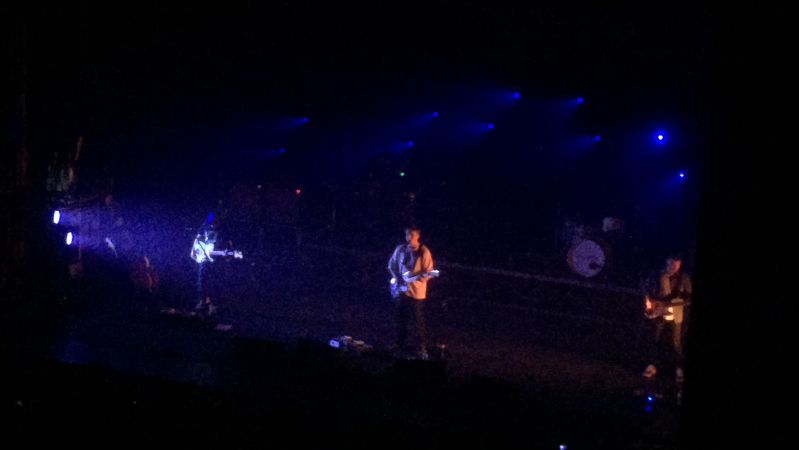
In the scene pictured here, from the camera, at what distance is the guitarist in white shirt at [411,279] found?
794cm

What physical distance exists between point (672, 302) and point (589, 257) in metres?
3.86

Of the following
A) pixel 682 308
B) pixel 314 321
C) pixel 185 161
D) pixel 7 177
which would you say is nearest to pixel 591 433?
pixel 682 308

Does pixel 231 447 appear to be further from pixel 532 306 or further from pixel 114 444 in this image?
pixel 532 306

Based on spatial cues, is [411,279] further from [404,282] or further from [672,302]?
[672,302]

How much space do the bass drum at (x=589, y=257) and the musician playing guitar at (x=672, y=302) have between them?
3381 mm

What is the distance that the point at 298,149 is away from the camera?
47.1 ft

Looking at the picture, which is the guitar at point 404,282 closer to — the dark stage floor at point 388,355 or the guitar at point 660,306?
the dark stage floor at point 388,355

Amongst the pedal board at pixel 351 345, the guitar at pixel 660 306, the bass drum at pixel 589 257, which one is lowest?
the pedal board at pixel 351 345

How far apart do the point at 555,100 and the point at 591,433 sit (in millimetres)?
8842

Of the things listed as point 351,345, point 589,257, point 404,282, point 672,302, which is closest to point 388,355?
point 351,345

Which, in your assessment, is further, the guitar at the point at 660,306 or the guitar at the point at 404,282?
the guitar at the point at 404,282

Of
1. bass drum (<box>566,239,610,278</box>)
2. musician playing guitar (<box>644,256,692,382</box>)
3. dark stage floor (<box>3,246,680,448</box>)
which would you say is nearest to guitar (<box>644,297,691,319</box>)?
musician playing guitar (<box>644,256,692,382</box>)

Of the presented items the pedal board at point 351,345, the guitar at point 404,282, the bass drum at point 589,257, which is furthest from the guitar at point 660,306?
the pedal board at point 351,345

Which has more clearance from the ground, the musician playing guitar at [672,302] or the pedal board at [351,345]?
the musician playing guitar at [672,302]
